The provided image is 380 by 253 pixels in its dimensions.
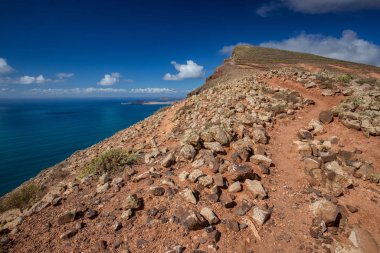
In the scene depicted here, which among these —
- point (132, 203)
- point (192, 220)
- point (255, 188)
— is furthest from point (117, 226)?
point (255, 188)

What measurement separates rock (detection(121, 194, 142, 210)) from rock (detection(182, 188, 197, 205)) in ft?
4.04

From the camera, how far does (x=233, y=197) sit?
587cm

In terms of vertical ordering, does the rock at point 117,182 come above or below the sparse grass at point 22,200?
above

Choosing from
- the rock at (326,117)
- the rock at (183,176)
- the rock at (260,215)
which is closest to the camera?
the rock at (260,215)

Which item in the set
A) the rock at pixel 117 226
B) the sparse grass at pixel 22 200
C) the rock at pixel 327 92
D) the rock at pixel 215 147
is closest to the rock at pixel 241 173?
the rock at pixel 215 147

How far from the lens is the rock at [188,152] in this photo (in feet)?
25.0

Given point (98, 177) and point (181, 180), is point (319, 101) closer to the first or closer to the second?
point (181, 180)

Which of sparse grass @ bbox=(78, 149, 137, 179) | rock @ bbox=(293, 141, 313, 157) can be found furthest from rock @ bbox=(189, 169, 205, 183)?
rock @ bbox=(293, 141, 313, 157)

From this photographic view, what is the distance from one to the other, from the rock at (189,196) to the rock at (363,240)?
3613 mm

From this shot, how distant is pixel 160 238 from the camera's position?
475 cm

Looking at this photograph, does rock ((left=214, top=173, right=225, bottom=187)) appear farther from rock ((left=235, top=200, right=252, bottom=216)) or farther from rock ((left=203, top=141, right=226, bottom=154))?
rock ((left=203, top=141, right=226, bottom=154))

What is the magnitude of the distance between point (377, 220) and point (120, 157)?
824 centimetres

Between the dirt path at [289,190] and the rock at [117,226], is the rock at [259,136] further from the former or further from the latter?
the rock at [117,226]

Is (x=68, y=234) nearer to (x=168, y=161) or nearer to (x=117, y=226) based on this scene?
(x=117, y=226)
